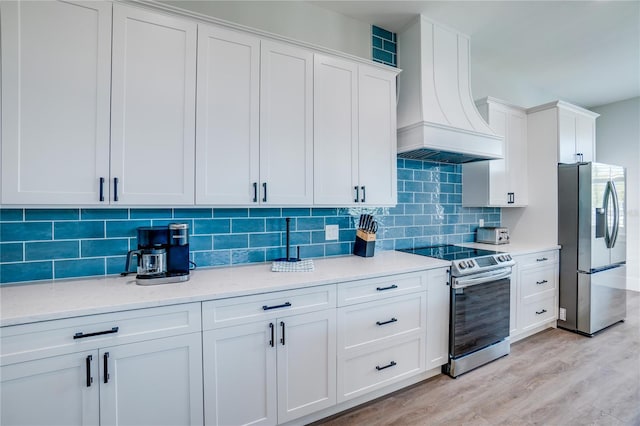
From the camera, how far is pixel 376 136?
238 centimetres

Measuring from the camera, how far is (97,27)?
4.98ft

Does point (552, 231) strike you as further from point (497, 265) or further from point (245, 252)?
point (245, 252)

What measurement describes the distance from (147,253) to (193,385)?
2.40 feet

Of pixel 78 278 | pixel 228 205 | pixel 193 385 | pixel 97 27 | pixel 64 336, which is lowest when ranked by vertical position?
pixel 193 385

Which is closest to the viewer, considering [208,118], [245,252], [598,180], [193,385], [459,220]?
[193,385]

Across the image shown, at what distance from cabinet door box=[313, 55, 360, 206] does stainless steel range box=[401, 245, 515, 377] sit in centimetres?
104

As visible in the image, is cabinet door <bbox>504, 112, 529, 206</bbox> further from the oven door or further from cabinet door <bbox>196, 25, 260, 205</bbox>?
cabinet door <bbox>196, 25, 260, 205</bbox>

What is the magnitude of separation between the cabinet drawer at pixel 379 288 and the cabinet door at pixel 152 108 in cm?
110

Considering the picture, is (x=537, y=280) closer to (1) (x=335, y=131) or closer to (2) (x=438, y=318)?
(2) (x=438, y=318)

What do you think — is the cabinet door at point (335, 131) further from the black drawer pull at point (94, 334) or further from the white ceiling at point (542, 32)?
the black drawer pull at point (94, 334)

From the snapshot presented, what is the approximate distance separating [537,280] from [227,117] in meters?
3.38

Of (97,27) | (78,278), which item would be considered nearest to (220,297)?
(78,278)

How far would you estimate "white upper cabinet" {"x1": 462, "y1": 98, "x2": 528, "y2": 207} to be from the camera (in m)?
3.24

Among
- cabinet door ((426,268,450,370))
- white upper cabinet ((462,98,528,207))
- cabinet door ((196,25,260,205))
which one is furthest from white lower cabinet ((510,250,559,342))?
cabinet door ((196,25,260,205))
